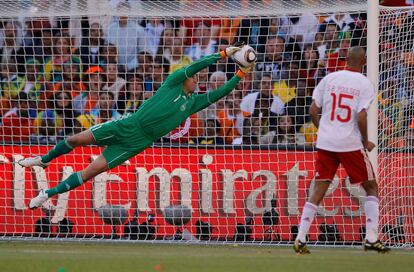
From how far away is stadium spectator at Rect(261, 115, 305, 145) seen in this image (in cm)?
1499

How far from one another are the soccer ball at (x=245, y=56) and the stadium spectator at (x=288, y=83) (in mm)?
2981

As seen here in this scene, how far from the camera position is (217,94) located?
12.5m

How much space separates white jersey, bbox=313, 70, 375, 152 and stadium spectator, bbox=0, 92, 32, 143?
20.4 ft

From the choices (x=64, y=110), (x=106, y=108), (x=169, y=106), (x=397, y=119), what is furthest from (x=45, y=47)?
(x=397, y=119)

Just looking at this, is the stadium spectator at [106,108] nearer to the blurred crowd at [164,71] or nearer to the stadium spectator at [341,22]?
the blurred crowd at [164,71]

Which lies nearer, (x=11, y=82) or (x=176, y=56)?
(x=176, y=56)

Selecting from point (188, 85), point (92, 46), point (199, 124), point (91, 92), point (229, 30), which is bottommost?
point (199, 124)

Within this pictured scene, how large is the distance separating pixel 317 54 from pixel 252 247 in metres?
3.28

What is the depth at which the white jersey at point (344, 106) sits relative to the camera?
1077 centimetres

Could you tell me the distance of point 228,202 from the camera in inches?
568

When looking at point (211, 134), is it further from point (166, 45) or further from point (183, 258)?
point (183, 258)

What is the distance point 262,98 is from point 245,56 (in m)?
3.48

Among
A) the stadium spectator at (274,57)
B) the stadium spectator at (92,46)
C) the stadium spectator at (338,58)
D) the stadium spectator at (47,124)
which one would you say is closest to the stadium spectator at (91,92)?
the stadium spectator at (92,46)

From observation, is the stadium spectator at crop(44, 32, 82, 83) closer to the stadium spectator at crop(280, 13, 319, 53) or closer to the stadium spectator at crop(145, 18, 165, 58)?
the stadium spectator at crop(145, 18, 165, 58)
